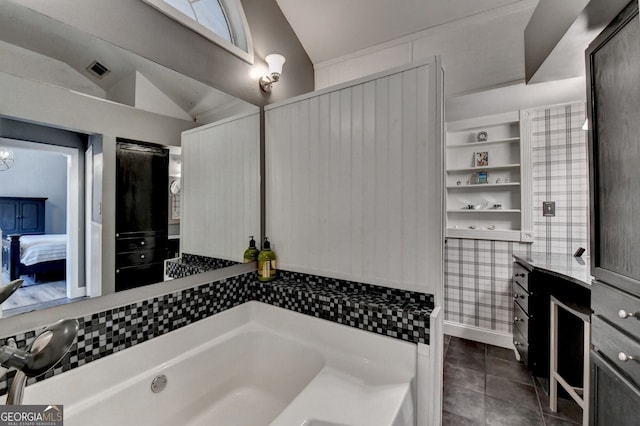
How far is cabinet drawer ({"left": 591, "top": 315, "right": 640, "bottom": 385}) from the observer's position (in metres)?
0.94

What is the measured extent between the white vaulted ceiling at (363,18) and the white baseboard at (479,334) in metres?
2.72

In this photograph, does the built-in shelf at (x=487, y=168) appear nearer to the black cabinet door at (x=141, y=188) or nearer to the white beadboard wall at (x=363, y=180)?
the white beadboard wall at (x=363, y=180)

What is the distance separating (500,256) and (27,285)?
10.7 ft

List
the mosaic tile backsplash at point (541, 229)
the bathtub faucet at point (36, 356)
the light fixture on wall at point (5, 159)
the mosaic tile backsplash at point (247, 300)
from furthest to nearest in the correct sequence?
the mosaic tile backsplash at point (541, 229), the mosaic tile backsplash at point (247, 300), the light fixture on wall at point (5, 159), the bathtub faucet at point (36, 356)

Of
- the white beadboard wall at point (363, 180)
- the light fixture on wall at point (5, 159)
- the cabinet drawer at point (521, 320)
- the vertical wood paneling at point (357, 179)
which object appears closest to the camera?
the light fixture on wall at point (5, 159)

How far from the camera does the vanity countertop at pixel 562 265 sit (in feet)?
5.27

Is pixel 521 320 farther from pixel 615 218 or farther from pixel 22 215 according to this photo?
pixel 22 215

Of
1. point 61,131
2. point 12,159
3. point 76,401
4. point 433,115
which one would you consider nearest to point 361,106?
point 433,115

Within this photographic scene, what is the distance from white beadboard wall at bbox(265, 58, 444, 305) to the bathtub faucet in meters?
1.16

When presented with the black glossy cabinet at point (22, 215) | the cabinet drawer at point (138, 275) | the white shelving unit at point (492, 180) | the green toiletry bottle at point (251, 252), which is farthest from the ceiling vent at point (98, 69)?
the white shelving unit at point (492, 180)

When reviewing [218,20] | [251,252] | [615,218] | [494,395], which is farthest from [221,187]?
[494,395]

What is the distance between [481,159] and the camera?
2824mm

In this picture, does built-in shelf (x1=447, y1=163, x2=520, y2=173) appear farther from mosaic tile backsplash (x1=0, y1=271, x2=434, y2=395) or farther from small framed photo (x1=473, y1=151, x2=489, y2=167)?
mosaic tile backsplash (x1=0, y1=271, x2=434, y2=395)

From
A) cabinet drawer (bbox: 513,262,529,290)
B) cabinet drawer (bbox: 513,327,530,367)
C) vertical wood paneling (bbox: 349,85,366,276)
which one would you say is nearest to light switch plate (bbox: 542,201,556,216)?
cabinet drawer (bbox: 513,262,529,290)
